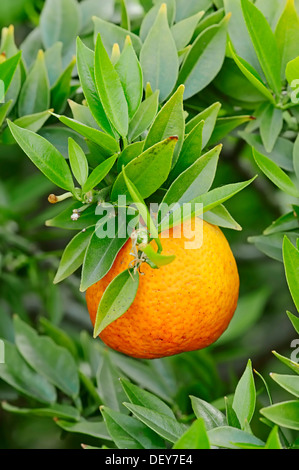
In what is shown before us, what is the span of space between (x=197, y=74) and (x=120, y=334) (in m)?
0.34

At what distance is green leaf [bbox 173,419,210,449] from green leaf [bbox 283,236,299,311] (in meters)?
0.18

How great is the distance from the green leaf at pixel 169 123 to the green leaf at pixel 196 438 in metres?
0.29

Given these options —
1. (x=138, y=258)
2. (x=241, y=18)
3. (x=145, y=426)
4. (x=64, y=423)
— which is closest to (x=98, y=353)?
(x=64, y=423)

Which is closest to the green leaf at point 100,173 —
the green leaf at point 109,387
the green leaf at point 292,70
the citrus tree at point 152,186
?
the citrus tree at point 152,186

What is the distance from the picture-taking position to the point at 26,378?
92 centimetres

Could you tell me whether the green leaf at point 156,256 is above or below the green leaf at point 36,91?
below

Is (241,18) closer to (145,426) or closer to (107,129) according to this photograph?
(107,129)

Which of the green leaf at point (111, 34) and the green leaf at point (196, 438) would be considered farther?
the green leaf at point (111, 34)

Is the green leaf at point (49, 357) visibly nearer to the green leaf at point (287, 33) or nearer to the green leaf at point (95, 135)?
the green leaf at point (95, 135)

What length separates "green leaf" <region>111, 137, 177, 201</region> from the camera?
2.02ft

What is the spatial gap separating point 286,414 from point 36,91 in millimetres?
527

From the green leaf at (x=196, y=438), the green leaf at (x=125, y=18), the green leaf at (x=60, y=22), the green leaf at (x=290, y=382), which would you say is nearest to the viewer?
the green leaf at (x=196, y=438)

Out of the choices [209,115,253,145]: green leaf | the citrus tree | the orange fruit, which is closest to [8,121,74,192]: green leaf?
the citrus tree

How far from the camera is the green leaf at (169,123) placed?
633 mm
